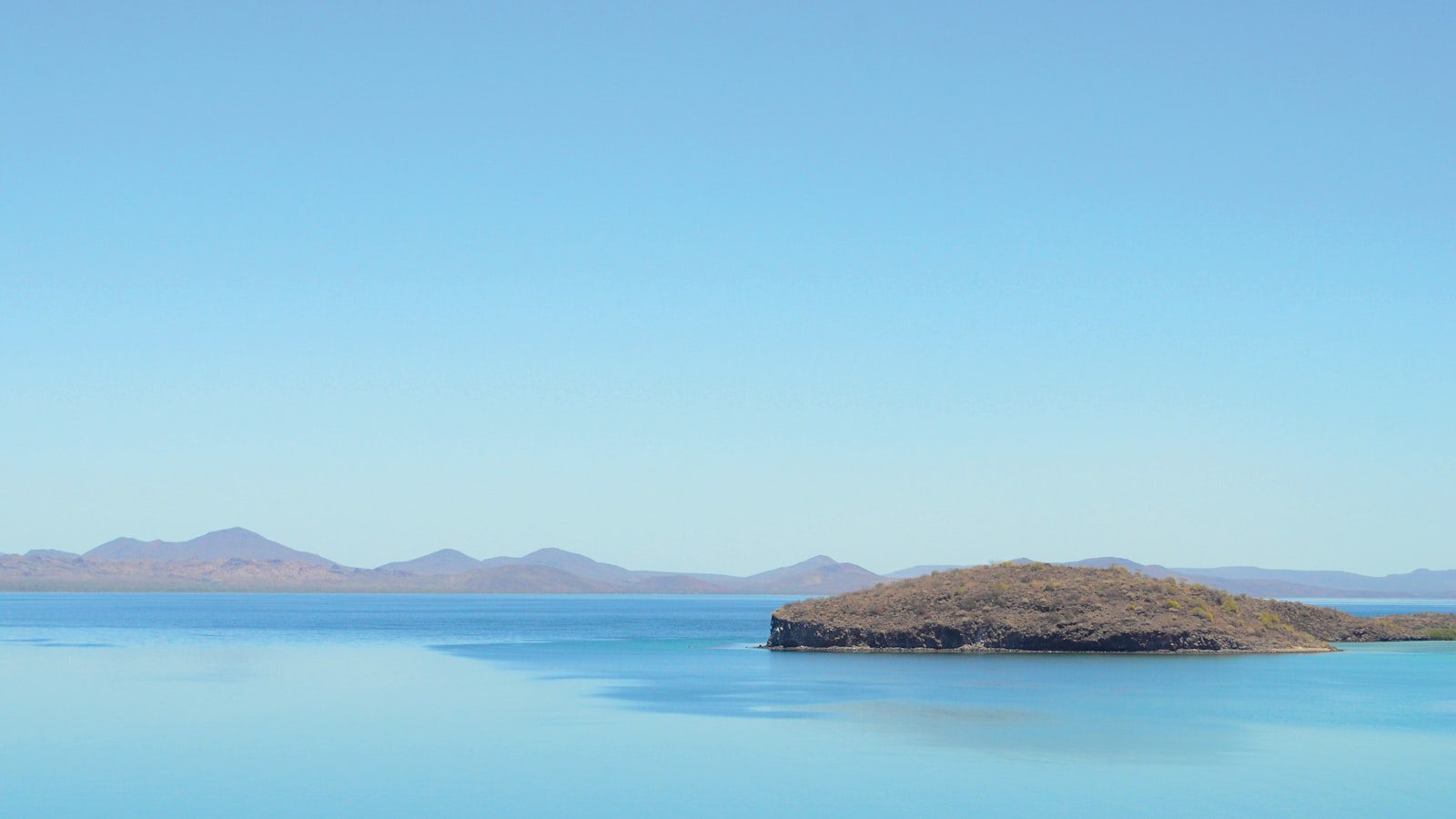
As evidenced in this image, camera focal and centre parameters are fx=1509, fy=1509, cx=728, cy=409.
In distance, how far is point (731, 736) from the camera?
131 feet

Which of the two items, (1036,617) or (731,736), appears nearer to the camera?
(731,736)

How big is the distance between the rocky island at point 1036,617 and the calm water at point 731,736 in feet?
11.4

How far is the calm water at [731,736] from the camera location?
30.0m

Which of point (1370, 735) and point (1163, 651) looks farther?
point (1163, 651)

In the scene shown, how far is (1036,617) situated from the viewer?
73.9 metres

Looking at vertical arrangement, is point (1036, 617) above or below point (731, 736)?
above

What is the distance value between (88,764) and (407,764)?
24.1 feet

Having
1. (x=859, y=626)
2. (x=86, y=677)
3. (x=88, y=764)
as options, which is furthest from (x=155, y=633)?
(x=88, y=764)

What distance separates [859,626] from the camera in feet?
253

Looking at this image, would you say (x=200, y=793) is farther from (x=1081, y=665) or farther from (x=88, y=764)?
(x=1081, y=665)

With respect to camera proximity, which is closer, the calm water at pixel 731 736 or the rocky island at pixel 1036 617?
the calm water at pixel 731 736

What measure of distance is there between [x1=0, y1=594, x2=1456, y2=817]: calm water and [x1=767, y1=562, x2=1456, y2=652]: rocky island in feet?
11.4

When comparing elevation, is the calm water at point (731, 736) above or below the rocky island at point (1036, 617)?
below

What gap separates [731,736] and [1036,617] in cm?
3714
